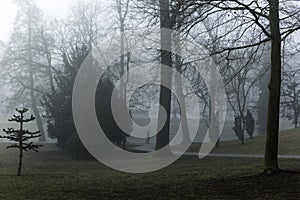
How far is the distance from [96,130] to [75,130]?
115 cm

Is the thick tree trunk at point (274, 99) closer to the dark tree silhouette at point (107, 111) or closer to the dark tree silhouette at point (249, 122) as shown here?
the dark tree silhouette at point (107, 111)

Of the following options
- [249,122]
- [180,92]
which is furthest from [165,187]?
[249,122]

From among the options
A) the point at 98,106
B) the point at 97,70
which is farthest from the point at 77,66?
the point at 98,106

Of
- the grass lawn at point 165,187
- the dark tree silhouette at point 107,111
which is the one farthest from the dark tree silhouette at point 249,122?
the grass lawn at point 165,187

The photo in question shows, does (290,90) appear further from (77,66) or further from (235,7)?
(235,7)

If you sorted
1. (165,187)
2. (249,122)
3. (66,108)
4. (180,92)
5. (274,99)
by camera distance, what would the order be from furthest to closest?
(249,122) → (180,92) → (66,108) → (274,99) → (165,187)

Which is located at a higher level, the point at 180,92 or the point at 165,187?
the point at 180,92

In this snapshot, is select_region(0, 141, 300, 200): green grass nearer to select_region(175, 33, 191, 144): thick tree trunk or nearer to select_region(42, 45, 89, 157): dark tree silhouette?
select_region(175, 33, 191, 144): thick tree trunk

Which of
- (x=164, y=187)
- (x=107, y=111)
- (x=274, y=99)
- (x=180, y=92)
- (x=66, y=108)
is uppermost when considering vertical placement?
(x=180, y=92)

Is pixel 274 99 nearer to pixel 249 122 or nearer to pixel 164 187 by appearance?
pixel 164 187

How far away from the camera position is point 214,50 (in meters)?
9.36

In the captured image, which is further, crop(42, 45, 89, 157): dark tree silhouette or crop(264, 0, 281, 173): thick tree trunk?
crop(42, 45, 89, 157): dark tree silhouette

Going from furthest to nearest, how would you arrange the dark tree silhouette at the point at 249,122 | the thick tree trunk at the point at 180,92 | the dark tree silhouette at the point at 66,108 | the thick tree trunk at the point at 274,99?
the dark tree silhouette at the point at 249,122
the dark tree silhouette at the point at 66,108
the thick tree trunk at the point at 180,92
the thick tree trunk at the point at 274,99

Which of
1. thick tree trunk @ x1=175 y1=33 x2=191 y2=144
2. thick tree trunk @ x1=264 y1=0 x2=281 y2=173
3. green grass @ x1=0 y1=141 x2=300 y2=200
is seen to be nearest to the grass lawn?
green grass @ x1=0 y1=141 x2=300 y2=200
